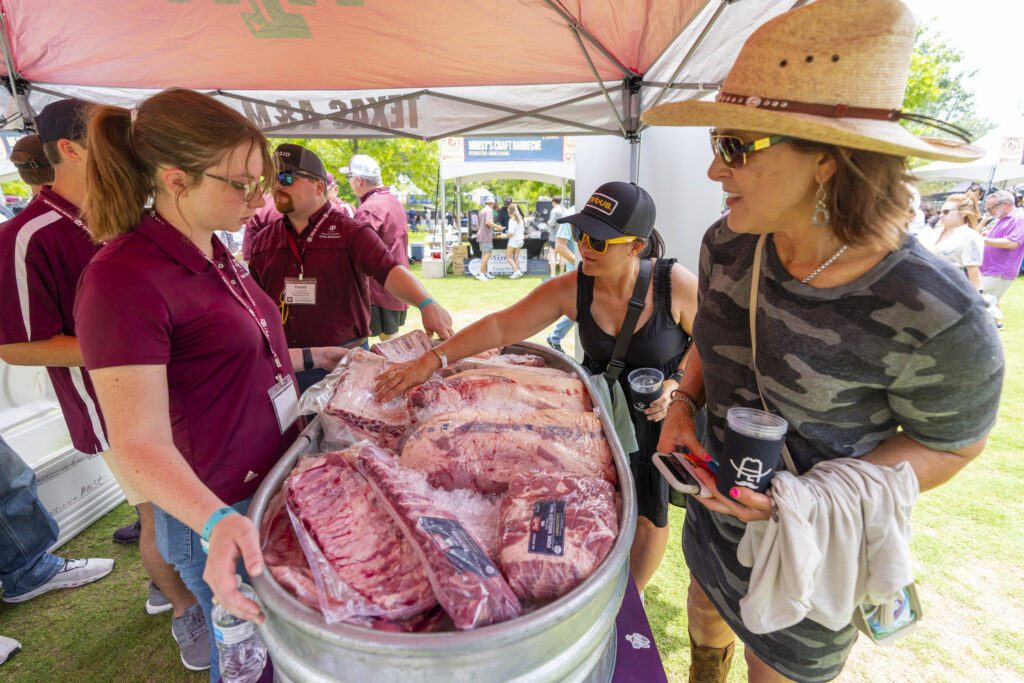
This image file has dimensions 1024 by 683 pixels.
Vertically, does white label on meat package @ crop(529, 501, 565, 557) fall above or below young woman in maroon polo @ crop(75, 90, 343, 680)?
below

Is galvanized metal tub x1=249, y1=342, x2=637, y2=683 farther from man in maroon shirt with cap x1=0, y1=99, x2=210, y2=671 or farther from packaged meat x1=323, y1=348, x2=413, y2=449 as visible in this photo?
man in maroon shirt with cap x1=0, y1=99, x2=210, y2=671

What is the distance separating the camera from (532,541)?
1022 mm

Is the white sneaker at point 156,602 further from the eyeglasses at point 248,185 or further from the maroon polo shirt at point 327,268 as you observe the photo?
the eyeglasses at point 248,185

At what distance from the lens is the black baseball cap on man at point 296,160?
9.82 feet

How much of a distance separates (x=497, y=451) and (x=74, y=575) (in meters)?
3.24

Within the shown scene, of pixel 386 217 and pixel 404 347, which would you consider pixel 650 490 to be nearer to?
pixel 404 347

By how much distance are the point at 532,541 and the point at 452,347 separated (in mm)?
1186

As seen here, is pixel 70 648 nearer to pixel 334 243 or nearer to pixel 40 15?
pixel 334 243

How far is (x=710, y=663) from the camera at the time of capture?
1.88 metres

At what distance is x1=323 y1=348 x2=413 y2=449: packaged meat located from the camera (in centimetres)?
162

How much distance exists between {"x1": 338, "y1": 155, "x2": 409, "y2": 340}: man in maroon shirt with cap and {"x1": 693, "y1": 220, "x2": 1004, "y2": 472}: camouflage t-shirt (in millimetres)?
4680

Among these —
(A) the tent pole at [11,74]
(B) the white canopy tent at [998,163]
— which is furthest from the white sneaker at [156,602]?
(B) the white canopy tent at [998,163]

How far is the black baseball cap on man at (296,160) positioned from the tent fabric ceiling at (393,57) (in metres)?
0.78

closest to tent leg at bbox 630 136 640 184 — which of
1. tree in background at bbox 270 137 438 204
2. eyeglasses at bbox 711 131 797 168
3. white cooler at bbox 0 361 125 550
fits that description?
eyeglasses at bbox 711 131 797 168
